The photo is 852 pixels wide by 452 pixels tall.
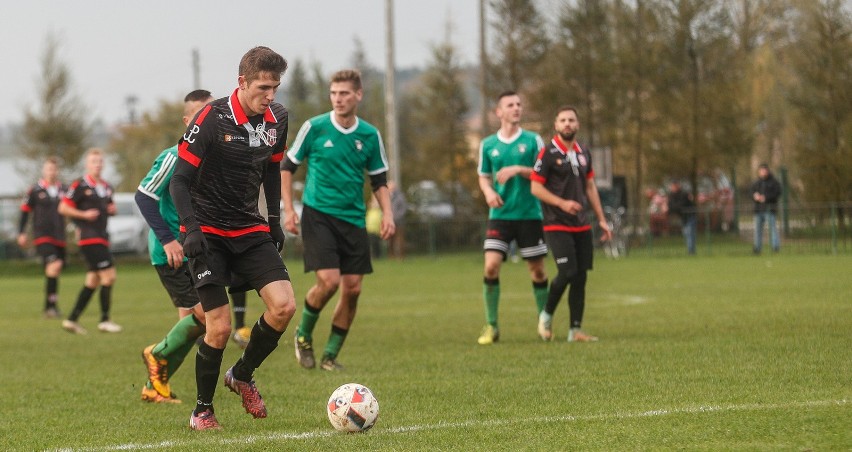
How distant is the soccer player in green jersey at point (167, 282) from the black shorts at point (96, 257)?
20.2 feet

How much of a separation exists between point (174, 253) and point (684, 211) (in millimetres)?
22051

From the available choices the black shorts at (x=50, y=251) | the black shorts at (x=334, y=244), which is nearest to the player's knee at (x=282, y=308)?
the black shorts at (x=334, y=244)

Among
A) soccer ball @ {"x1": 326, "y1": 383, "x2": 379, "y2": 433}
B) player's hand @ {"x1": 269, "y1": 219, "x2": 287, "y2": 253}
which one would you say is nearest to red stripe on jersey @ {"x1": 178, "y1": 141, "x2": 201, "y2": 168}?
player's hand @ {"x1": 269, "y1": 219, "x2": 287, "y2": 253}

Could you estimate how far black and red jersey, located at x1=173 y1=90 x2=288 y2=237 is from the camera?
21.4 ft

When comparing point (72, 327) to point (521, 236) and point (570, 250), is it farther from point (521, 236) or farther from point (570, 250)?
point (570, 250)

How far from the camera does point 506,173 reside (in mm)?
11297

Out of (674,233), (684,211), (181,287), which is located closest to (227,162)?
(181,287)

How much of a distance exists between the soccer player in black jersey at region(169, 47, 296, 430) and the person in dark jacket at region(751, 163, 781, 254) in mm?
21238

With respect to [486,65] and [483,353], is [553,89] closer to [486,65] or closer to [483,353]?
[486,65]

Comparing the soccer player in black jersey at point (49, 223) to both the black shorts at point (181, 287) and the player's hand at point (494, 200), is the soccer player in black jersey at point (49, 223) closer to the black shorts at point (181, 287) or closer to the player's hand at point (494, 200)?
the player's hand at point (494, 200)

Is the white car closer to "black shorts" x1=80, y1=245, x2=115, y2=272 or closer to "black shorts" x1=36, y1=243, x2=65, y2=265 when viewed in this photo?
"black shorts" x1=36, y1=243, x2=65, y2=265

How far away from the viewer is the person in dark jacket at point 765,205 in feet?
87.4

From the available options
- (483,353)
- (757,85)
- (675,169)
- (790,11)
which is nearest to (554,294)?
(483,353)

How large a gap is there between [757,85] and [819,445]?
33.3m
